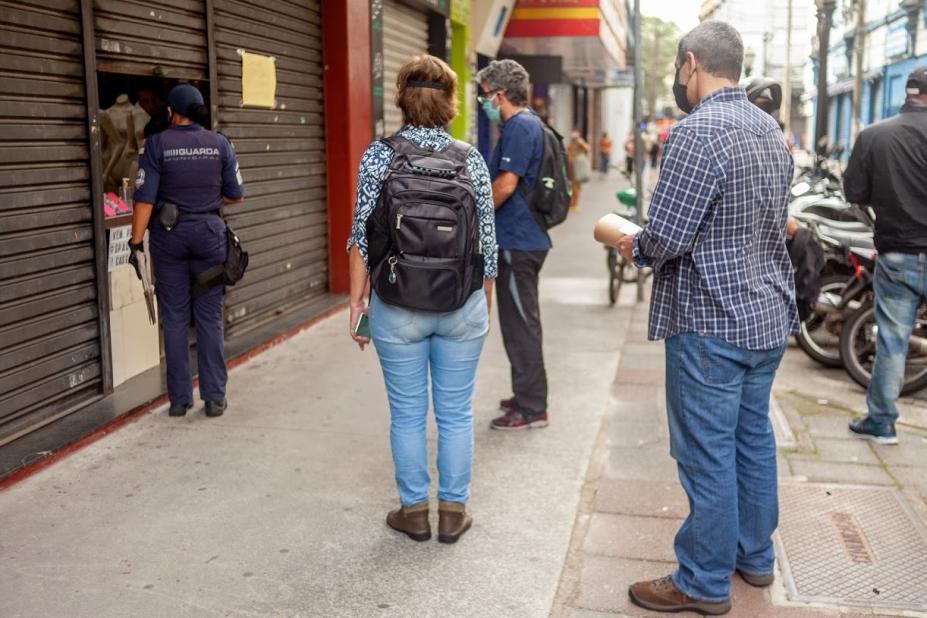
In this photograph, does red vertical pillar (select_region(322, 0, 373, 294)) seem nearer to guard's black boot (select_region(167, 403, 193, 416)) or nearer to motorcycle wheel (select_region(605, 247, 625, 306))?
motorcycle wheel (select_region(605, 247, 625, 306))

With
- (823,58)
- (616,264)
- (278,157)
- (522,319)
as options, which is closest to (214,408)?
(522,319)

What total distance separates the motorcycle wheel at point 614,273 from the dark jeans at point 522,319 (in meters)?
3.99

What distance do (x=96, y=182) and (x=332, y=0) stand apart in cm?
378

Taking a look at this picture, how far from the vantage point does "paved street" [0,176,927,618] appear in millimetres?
3529

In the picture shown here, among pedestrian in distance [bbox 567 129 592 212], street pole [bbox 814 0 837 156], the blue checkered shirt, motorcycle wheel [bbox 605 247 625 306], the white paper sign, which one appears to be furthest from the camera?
pedestrian in distance [bbox 567 129 592 212]

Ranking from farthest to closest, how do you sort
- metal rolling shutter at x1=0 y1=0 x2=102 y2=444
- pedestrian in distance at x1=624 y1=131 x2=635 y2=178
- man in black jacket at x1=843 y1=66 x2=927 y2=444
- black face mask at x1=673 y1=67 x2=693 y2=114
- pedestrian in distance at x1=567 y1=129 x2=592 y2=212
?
1. pedestrian in distance at x1=567 y1=129 x2=592 y2=212
2. pedestrian in distance at x1=624 y1=131 x2=635 y2=178
3. man in black jacket at x1=843 y1=66 x2=927 y2=444
4. metal rolling shutter at x1=0 y1=0 x2=102 y2=444
5. black face mask at x1=673 y1=67 x2=693 y2=114

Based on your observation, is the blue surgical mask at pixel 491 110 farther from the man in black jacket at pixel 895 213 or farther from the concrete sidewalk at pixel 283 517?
the man in black jacket at pixel 895 213

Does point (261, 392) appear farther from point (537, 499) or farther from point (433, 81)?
point (433, 81)

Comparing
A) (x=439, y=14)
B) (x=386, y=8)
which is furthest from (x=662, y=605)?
(x=439, y=14)

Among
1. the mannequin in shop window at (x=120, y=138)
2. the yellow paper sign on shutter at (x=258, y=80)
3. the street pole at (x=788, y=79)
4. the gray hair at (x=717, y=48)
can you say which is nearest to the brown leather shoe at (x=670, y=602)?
the gray hair at (x=717, y=48)

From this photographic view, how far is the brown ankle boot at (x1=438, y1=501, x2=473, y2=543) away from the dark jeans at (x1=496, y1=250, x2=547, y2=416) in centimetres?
146

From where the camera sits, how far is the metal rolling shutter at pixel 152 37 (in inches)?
215

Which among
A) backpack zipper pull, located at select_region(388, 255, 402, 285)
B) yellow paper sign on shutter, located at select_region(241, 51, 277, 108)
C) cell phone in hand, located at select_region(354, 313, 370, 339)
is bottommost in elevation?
cell phone in hand, located at select_region(354, 313, 370, 339)

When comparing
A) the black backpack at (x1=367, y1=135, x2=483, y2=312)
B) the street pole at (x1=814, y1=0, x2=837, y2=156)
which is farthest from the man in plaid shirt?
the street pole at (x1=814, y1=0, x2=837, y2=156)
